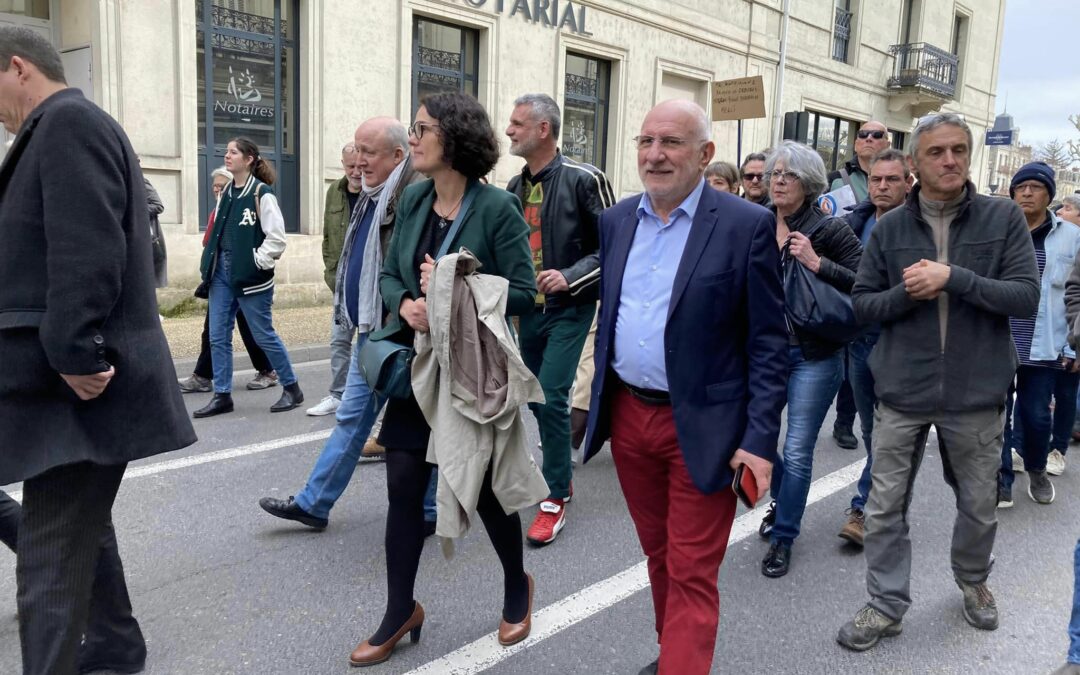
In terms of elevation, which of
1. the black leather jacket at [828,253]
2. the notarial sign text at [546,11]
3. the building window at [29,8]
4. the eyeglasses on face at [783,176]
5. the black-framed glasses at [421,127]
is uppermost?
the notarial sign text at [546,11]

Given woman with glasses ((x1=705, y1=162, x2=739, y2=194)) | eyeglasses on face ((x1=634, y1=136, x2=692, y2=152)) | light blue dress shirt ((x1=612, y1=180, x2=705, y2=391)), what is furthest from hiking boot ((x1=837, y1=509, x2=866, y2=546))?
woman with glasses ((x1=705, y1=162, x2=739, y2=194))

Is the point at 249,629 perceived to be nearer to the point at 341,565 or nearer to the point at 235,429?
the point at 341,565

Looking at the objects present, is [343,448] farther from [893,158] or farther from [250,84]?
[250,84]

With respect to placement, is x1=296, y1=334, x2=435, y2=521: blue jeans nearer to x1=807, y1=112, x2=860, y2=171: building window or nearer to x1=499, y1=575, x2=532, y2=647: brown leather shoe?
x1=499, y1=575, x2=532, y2=647: brown leather shoe

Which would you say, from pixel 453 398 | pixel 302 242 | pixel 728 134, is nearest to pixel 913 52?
pixel 728 134

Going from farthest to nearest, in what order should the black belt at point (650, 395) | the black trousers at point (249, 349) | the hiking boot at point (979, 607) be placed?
the black trousers at point (249, 349)
the hiking boot at point (979, 607)
the black belt at point (650, 395)

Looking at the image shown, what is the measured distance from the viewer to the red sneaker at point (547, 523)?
4020 mm

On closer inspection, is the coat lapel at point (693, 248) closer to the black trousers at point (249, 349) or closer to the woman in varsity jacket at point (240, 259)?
the woman in varsity jacket at point (240, 259)

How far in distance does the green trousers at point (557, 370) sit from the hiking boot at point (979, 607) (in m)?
1.83

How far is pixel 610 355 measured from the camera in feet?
8.74

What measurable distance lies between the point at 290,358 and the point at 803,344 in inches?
225

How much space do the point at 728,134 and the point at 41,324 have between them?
17784mm

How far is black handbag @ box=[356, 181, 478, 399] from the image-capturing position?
285 cm

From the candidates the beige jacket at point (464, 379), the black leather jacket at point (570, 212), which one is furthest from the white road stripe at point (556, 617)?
the black leather jacket at point (570, 212)
